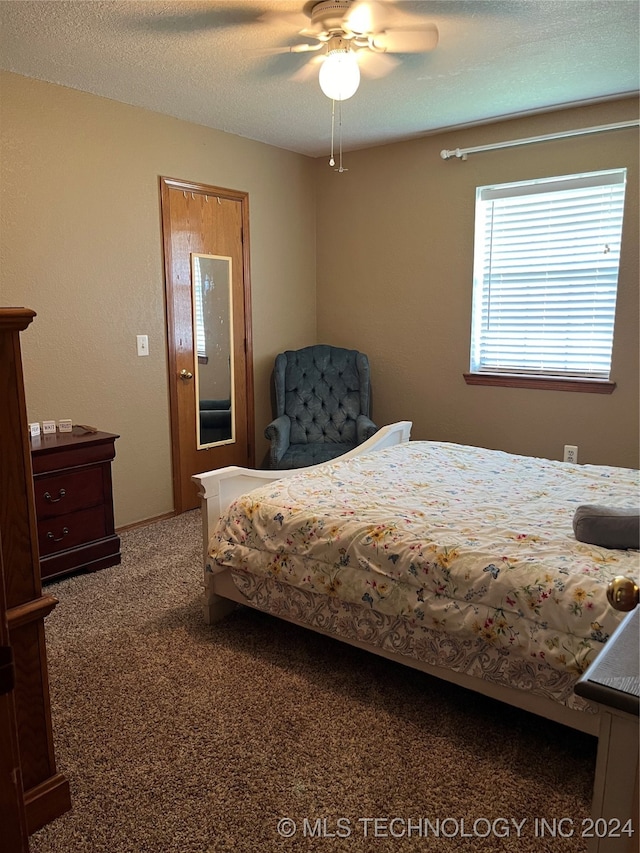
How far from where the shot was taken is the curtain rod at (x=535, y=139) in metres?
3.59

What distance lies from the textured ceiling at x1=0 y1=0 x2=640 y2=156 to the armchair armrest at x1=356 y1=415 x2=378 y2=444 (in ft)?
6.28

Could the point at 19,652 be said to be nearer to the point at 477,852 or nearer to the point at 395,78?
the point at 477,852

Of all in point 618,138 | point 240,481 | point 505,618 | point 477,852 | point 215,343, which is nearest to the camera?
point 477,852

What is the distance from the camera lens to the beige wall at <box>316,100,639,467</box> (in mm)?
3758

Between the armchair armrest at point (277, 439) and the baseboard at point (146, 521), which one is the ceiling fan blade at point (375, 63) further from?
the baseboard at point (146, 521)

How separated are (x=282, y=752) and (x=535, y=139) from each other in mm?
3653

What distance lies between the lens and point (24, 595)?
5.25 ft

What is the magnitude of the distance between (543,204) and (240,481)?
267 centimetres

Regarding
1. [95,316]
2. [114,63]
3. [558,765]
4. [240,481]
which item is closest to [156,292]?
[95,316]

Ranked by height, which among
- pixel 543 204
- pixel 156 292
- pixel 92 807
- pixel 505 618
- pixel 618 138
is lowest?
pixel 92 807

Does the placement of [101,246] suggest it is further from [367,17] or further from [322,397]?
[367,17]

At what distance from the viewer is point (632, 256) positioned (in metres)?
3.68

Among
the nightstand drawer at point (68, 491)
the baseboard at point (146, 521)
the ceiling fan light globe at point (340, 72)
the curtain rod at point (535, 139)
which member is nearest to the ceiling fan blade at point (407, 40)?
the ceiling fan light globe at point (340, 72)

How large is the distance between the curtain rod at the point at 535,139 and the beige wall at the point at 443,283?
0.12ft
